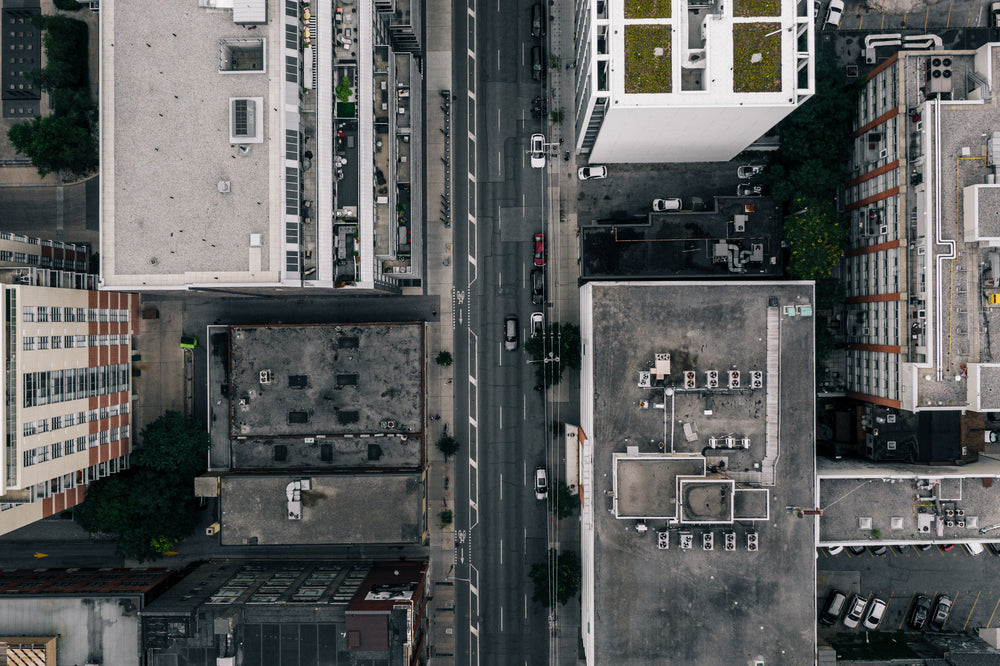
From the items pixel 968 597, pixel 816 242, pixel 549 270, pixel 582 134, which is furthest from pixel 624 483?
pixel 968 597

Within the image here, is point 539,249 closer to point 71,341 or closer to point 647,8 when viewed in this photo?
point 647,8

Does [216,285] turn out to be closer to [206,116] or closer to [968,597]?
[206,116]

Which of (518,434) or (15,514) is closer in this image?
(15,514)

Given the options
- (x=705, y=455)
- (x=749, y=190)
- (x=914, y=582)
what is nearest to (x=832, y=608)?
(x=914, y=582)

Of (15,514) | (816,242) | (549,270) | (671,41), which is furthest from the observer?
(549,270)

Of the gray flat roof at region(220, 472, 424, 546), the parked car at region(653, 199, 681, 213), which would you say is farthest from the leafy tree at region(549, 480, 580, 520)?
the parked car at region(653, 199, 681, 213)
